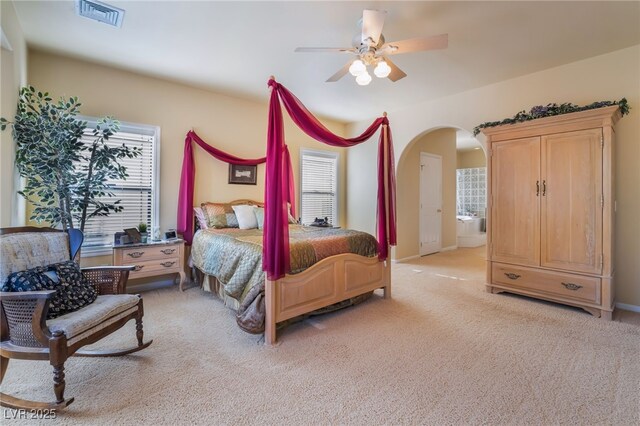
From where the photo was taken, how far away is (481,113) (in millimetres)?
4352

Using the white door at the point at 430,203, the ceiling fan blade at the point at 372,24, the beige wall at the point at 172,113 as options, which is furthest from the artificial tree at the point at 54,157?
the white door at the point at 430,203

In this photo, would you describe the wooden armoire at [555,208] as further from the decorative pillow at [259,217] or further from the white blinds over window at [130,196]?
the white blinds over window at [130,196]

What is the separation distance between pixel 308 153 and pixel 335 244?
3.10 meters

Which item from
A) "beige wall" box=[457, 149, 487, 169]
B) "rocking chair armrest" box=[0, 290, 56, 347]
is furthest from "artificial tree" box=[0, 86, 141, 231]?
"beige wall" box=[457, 149, 487, 169]

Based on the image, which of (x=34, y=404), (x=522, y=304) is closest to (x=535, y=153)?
(x=522, y=304)

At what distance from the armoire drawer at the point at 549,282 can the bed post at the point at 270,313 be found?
2930mm

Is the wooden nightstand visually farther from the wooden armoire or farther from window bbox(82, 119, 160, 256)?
the wooden armoire

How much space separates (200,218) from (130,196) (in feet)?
3.02

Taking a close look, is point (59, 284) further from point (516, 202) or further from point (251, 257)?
point (516, 202)

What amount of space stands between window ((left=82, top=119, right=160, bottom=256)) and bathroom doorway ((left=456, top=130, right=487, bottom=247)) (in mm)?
6937

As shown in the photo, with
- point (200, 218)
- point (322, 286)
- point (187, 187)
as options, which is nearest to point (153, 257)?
point (200, 218)

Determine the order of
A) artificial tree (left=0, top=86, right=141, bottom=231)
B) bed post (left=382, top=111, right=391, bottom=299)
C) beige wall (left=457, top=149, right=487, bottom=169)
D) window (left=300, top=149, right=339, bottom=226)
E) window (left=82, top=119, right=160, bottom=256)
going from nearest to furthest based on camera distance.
Result: artificial tree (left=0, top=86, right=141, bottom=231)
bed post (left=382, top=111, right=391, bottom=299)
window (left=82, top=119, right=160, bottom=256)
window (left=300, top=149, right=339, bottom=226)
beige wall (left=457, top=149, right=487, bottom=169)

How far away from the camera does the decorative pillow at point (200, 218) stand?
13.9 ft

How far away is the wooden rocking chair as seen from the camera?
5.51 feet
